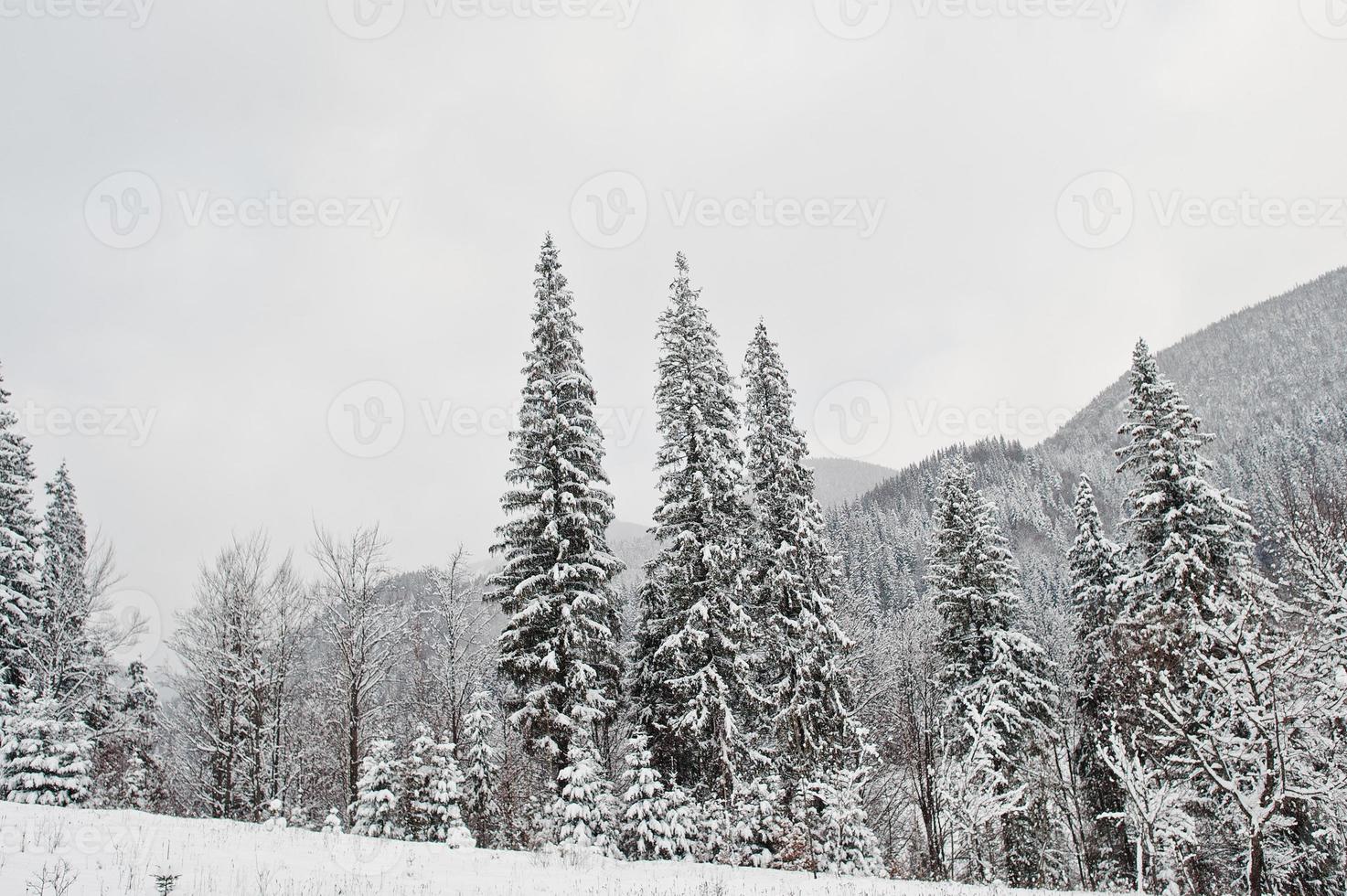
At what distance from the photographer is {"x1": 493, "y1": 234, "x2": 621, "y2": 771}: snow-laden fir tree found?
21016 millimetres

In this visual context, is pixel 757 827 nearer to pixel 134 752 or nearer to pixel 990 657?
pixel 990 657

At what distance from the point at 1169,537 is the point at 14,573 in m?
38.5

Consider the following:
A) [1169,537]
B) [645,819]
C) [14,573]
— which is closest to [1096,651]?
[1169,537]

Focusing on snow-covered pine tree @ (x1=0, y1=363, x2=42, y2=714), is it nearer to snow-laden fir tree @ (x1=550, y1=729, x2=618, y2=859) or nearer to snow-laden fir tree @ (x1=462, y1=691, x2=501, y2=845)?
snow-laden fir tree @ (x1=462, y1=691, x2=501, y2=845)

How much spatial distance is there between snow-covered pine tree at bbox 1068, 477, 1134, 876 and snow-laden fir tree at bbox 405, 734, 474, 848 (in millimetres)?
23496

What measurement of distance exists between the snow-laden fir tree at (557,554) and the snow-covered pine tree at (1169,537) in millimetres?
16018

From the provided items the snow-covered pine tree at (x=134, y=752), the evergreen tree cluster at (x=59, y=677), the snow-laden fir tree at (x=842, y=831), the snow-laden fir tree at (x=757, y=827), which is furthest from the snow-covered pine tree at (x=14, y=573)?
the snow-laden fir tree at (x=842, y=831)

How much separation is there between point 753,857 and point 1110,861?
19.0 meters

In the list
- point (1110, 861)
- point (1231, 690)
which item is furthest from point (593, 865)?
point (1110, 861)

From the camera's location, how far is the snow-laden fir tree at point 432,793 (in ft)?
64.5

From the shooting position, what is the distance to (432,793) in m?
19.9

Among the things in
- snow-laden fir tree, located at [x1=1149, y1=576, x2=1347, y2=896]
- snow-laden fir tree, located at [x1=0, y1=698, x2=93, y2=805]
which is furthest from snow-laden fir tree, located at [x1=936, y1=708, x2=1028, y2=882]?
snow-laden fir tree, located at [x1=0, y1=698, x2=93, y2=805]

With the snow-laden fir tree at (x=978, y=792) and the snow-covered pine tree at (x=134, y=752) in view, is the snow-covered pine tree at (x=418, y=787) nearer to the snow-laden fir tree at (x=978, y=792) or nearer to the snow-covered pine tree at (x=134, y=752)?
the snow-covered pine tree at (x=134, y=752)

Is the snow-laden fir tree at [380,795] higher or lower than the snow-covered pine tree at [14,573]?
lower
